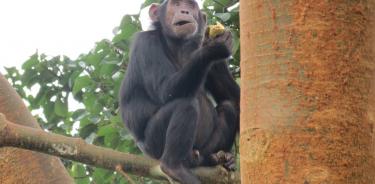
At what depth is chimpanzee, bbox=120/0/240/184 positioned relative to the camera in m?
4.89

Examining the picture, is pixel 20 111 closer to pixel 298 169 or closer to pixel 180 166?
pixel 180 166

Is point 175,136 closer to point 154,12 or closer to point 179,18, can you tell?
point 179,18

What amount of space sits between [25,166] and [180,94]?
5.54 ft

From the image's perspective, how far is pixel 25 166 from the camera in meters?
3.84

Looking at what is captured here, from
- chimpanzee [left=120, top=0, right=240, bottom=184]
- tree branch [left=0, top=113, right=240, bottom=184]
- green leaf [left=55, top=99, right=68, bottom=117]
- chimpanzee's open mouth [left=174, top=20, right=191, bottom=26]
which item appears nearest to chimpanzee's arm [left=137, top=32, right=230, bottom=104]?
chimpanzee [left=120, top=0, right=240, bottom=184]

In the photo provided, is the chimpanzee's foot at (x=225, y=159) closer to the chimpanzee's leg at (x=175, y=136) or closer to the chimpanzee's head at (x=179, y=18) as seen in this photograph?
the chimpanzee's leg at (x=175, y=136)

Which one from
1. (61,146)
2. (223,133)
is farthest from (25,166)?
(223,133)

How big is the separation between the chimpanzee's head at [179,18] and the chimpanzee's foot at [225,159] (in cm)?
114

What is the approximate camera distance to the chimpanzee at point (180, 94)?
16.1 ft

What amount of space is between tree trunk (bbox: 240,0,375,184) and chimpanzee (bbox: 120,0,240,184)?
2636 mm

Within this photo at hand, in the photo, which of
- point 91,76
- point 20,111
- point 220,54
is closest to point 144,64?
point 91,76

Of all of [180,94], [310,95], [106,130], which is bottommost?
[106,130]

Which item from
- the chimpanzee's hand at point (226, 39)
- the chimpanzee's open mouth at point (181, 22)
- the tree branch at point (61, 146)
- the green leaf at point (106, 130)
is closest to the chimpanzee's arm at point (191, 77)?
the chimpanzee's hand at point (226, 39)

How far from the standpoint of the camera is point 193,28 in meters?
5.62
